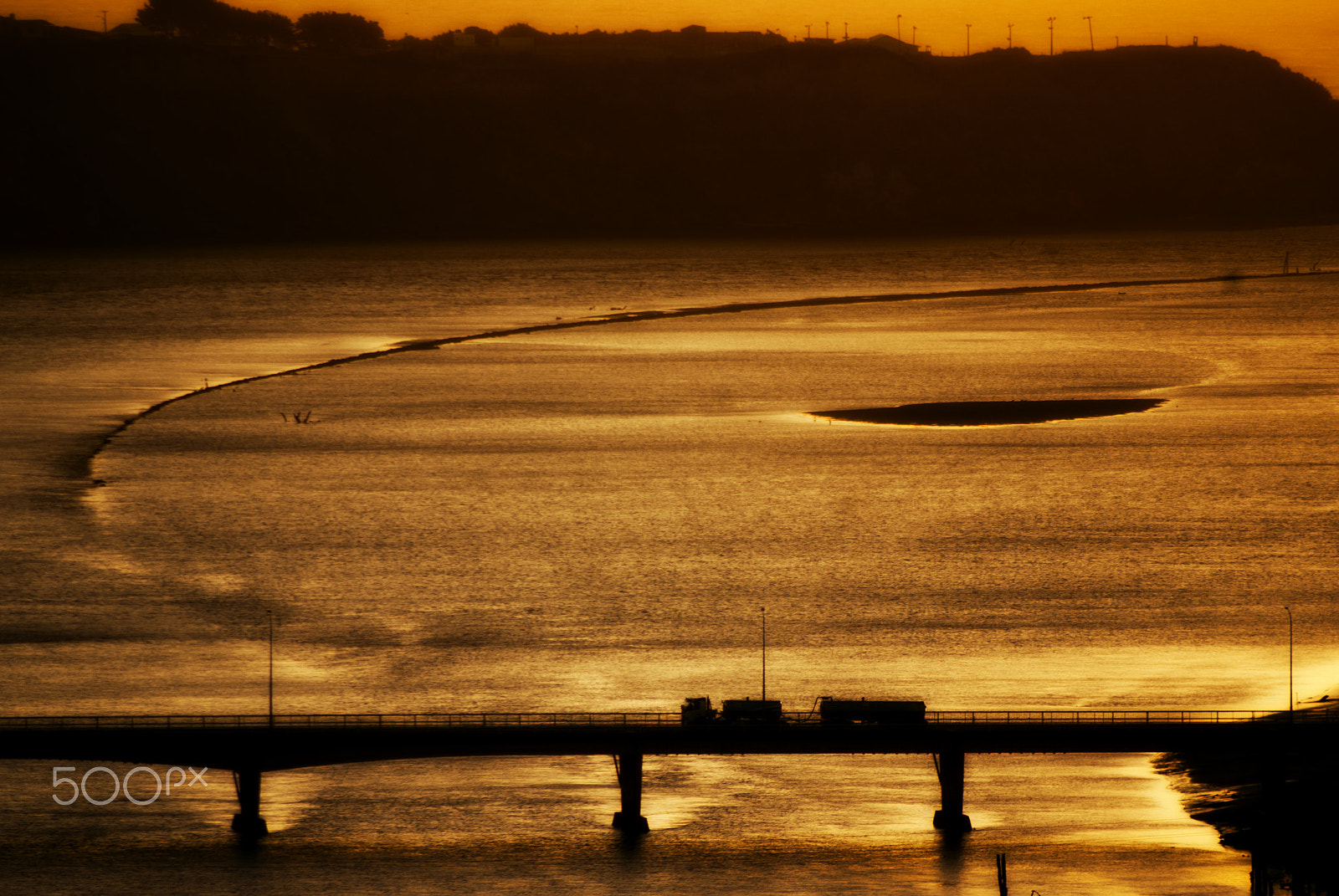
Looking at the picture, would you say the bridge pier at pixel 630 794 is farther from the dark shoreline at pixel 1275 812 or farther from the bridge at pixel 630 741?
the dark shoreline at pixel 1275 812

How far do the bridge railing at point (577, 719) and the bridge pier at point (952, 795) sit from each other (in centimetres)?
122

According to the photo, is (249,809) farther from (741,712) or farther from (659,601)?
(659,601)

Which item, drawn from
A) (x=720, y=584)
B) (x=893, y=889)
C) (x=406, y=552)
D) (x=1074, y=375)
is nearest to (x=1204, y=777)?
(x=893, y=889)

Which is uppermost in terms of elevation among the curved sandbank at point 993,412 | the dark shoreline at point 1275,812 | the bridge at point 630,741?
the curved sandbank at point 993,412

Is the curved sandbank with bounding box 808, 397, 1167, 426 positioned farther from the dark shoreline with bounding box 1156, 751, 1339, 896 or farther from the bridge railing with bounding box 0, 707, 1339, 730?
the dark shoreline with bounding box 1156, 751, 1339, 896

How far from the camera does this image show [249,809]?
51594 millimetres

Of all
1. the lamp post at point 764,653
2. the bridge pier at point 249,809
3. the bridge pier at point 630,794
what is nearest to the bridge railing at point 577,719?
the bridge pier at point 630,794

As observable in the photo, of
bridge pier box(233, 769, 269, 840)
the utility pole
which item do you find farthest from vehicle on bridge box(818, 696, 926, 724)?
bridge pier box(233, 769, 269, 840)

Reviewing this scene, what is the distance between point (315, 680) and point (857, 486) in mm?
49745

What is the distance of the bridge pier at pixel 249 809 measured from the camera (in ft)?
168

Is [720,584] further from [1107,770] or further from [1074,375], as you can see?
[1074,375]

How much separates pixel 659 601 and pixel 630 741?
99.1 feet

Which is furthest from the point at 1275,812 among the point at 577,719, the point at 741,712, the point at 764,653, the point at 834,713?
the point at 577,719

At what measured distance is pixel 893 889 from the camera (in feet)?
155
